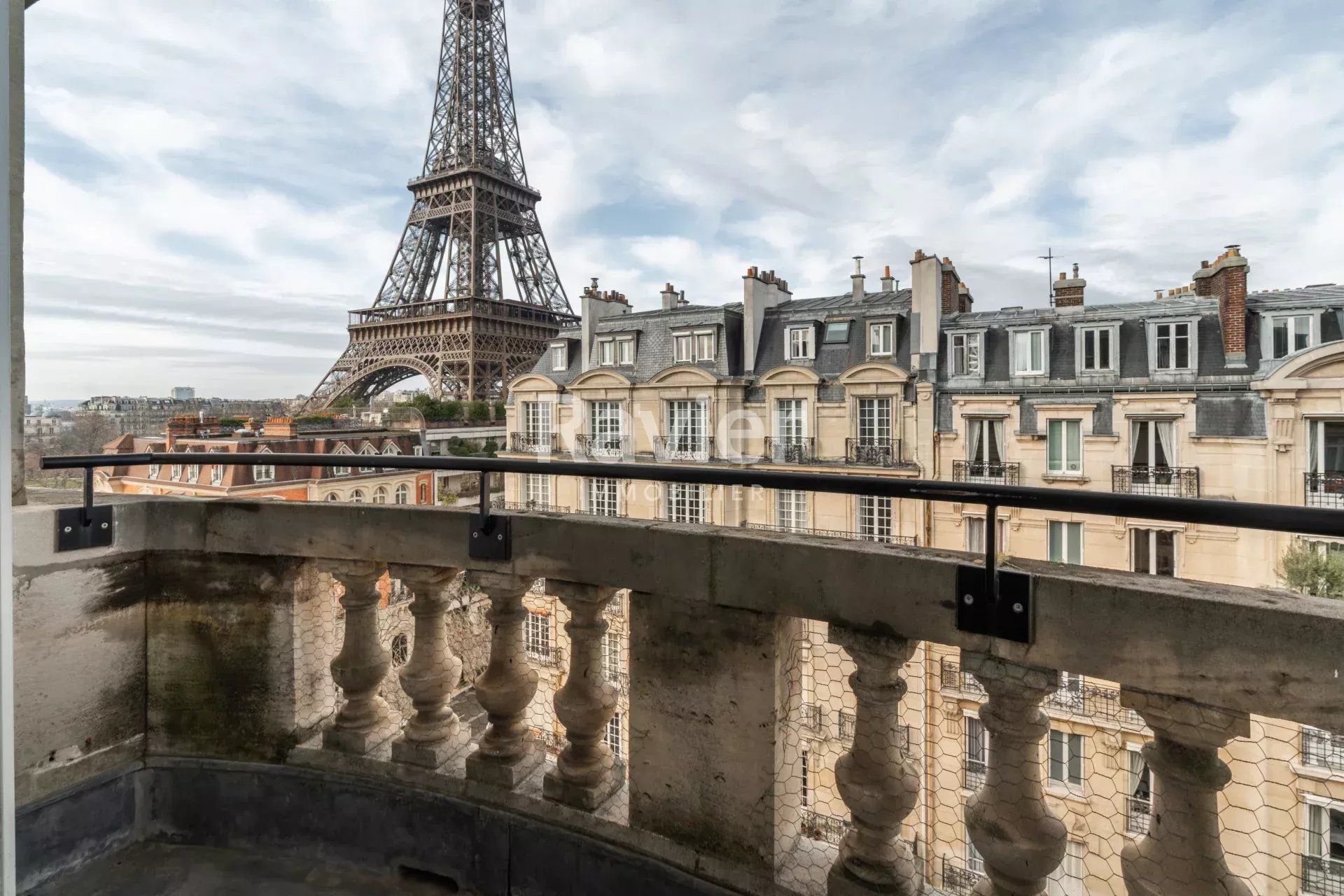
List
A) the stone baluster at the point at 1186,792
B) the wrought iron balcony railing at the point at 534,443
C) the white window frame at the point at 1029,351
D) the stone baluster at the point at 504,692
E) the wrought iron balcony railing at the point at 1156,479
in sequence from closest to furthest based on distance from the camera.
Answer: the stone baluster at the point at 1186,792
the stone baluster at the point at 504,692
the wrought iron balcony railing at the point at 1156,479
the white window frame at the point at 1029,351
the wrought iron balcony railing at the point at 534,443

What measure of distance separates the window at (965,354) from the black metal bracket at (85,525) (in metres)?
15.4

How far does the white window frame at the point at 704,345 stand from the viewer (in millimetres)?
18092

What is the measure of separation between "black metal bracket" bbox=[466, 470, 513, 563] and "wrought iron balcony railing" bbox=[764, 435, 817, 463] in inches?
589

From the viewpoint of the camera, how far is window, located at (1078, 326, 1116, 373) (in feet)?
46.5

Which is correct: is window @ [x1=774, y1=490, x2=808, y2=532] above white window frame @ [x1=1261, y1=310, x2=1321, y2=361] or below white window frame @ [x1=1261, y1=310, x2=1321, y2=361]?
below

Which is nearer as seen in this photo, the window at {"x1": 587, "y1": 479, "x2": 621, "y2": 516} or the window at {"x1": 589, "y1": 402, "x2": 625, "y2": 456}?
the window at {"x1": 587, "y1": 479, "x2": 621, "y2": 516}

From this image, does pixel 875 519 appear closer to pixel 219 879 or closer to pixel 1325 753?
pixel 1325 753

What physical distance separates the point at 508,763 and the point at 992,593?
144 cm

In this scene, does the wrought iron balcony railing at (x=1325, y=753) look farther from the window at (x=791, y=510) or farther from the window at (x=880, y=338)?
the window at (x=880, y=338)

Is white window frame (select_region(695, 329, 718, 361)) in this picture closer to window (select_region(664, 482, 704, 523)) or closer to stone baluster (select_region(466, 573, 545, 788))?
window (select_region(664, 482, 704, 523))

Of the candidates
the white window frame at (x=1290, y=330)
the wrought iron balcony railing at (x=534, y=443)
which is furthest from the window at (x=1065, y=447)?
the wrought iron balcony railing at (x=534, y=443)

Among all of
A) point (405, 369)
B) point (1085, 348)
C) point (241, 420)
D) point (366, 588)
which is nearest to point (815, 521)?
point (1085, 348)

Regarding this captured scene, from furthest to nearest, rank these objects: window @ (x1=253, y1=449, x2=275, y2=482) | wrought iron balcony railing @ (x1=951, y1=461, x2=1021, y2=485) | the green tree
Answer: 1. window @ (x1=253, y1=449, x2=275, y2=482)
2. wrought iron balcony railing @ (x1=951, y1=461, x2=1021, y2=485)
3. the green tree

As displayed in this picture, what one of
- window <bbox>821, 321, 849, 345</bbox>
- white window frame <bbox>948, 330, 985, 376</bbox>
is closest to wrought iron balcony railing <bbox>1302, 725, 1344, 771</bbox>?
white window frame <bbox>948, 330, 985, 376</bbox>
